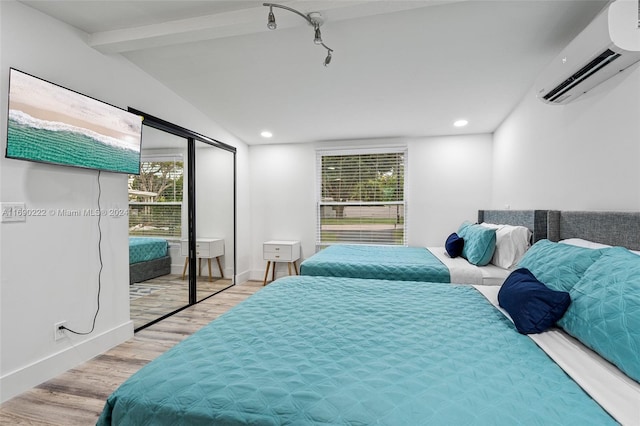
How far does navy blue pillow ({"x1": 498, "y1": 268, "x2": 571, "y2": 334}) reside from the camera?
3.99 feet

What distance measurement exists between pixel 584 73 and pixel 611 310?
152cm

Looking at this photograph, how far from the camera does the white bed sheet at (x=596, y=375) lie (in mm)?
766

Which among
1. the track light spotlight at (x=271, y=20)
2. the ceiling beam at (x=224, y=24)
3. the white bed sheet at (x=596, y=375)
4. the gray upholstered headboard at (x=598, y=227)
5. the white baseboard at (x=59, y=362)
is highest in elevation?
the ceiling beam at (x=224, y=24)

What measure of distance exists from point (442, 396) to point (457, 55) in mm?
2442

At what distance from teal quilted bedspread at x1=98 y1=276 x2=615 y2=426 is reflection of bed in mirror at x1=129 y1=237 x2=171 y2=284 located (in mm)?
1868

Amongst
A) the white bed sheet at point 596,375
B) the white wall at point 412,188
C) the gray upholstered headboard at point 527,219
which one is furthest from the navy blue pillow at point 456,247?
the white bed sheet at point 596,375

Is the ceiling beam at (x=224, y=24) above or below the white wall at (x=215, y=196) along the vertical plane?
above

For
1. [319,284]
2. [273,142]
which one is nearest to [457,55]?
[319,284]

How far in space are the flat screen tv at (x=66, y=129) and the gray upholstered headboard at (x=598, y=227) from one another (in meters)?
3.39

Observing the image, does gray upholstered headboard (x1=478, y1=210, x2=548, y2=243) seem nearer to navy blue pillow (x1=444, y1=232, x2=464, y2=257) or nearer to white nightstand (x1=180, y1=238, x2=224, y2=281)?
navy blue pillow (x1=444, y1=232, x2=464, y2=257)

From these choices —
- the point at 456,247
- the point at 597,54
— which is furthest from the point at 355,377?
the point at 456,247

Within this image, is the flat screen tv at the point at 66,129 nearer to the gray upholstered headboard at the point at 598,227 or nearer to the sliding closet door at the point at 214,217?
the sliding closet door at the point at 214,217

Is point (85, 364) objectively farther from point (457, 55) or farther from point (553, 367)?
point (457, 55)

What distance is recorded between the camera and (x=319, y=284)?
201 centimetres
